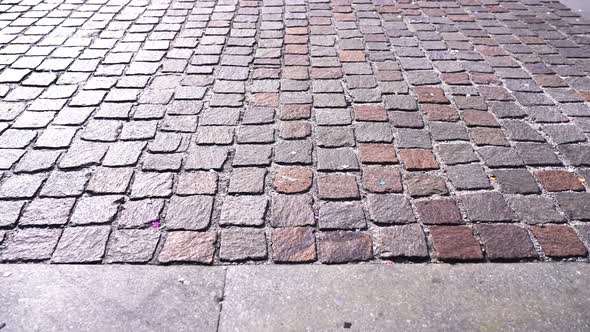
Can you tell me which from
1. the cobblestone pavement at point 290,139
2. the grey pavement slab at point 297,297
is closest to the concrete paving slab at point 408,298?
the grey pavement slab at point 297,297

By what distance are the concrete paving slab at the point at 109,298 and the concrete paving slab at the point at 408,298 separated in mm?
120

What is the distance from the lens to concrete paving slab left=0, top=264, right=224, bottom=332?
2.08 metres

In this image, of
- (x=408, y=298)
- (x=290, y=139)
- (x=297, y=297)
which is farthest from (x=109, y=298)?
(x=290, y=139)

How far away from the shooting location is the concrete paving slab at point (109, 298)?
208 cm

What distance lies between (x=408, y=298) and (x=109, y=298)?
1439mm

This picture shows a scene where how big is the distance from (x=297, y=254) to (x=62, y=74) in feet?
9.64

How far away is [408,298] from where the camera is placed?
7.22ft

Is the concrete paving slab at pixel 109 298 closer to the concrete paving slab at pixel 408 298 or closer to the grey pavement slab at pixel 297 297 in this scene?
the grey pavement slab at pixel 297 297

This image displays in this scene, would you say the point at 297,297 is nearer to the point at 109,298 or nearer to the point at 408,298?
the point at 408,298

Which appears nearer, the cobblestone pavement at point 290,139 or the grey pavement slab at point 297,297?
the grey pavement slab at point 297,297

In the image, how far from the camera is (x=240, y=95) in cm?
379

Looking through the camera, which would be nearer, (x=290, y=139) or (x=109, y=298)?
(x=109, y=298)

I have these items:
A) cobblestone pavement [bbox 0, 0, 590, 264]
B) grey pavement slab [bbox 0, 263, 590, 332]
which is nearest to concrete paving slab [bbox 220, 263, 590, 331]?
grey pavement slab [bbox 0, 263, 590, 332]

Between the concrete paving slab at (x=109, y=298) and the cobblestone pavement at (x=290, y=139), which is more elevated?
the concrete paving slab at (x=109, y=298)
